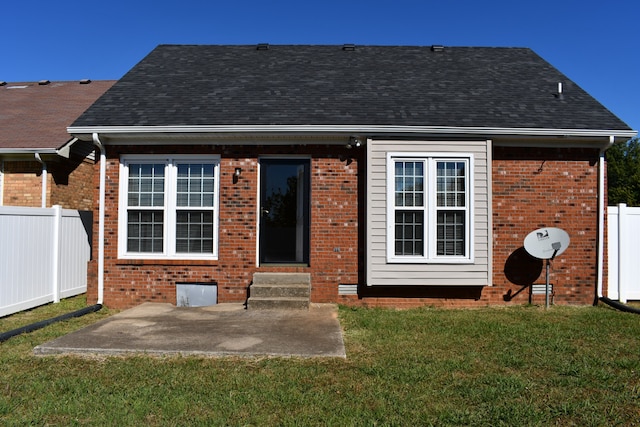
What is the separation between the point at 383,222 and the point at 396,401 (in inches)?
165

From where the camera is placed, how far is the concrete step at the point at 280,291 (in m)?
7.37

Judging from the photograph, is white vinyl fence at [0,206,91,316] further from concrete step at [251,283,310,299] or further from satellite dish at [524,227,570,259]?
satellite dish at [524,227,570,259]

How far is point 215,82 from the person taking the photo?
9641 mm

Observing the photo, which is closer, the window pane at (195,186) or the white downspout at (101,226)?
the white downspout at (101,226)

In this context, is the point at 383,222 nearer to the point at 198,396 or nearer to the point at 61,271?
the point at 198,396

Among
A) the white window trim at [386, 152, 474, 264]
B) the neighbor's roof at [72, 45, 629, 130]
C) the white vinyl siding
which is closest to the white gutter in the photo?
the neighbor's roof at [72, 45, 629, 130]

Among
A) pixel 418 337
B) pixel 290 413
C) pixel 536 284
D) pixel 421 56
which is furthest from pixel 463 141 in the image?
pixel 290 413

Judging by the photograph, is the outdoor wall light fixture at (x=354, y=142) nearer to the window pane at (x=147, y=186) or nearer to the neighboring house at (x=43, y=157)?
the window pane at (x=147, y=186)

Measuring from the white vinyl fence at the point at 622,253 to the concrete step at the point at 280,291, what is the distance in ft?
18.4

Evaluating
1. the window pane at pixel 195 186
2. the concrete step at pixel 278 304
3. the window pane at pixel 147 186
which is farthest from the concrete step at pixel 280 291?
the window pane at pixel 147 186

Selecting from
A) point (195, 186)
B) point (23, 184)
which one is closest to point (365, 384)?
point (195, 186)

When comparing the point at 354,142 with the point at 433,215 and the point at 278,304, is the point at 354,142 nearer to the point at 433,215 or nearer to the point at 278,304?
the point at 433,215

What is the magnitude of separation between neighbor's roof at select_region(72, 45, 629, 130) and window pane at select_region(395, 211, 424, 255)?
5.14ft

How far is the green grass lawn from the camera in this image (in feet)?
11.5
